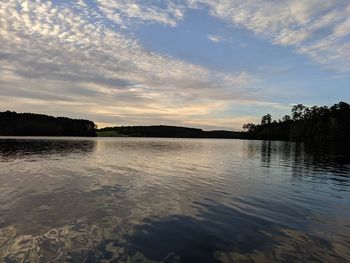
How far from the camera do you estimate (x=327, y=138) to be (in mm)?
188625

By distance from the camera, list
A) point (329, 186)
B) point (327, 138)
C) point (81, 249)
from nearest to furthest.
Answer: point (81, 249), point (329, 186), point (327, 138)

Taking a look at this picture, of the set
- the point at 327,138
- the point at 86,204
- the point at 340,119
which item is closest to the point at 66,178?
the point at 86,204

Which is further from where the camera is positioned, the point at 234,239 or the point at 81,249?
the point at 234,239

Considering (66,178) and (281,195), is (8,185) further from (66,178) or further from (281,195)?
(281,195)

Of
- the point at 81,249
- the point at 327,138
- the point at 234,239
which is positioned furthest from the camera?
the point at 327,138

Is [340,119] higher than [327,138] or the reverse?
higher

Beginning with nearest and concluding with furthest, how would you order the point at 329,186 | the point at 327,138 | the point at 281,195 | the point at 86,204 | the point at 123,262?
the point at 123,262 < the point at 86,204 < the point at 281,195 < the point at 329,186 < the point at 327,138

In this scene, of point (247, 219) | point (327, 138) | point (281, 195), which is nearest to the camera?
point (247, 219)

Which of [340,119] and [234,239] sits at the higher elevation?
[340,119]

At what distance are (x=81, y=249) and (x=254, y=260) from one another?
25.3 ft

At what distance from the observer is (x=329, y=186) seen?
1347 inches

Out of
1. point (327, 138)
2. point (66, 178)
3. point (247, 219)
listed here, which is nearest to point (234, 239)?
point (247, 219)

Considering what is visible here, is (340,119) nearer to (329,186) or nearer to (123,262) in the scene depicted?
(329,186)

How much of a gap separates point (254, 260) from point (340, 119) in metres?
210
